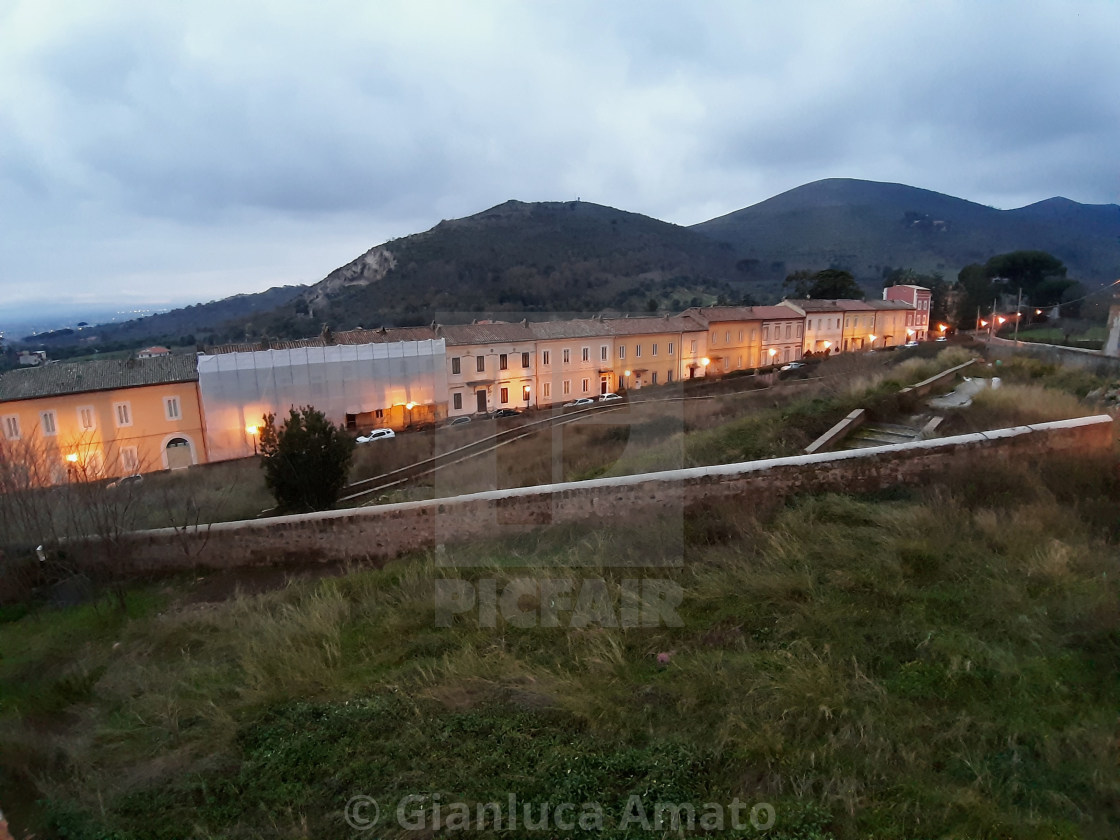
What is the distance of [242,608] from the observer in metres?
7.31

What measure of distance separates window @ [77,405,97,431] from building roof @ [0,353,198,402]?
2.04 feet

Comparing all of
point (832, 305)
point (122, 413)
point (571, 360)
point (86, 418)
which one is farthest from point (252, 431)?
point (832, 305)

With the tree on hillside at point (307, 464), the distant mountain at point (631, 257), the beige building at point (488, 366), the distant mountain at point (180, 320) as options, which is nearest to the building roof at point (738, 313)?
the beige building at point (488, 366)

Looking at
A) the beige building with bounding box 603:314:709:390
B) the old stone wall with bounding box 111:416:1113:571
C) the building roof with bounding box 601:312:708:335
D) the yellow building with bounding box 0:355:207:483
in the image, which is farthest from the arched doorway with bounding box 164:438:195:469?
the beige building with bounding box 603:314:709:390

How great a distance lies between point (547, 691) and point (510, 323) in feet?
82.7

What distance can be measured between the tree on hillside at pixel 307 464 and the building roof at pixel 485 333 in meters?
13.6

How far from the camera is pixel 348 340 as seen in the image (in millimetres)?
25891

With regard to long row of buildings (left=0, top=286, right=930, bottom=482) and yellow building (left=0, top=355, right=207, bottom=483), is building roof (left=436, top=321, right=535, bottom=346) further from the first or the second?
yellow building (left=0, top=355, right=207, bottom=483)

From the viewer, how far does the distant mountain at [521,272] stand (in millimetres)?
50344

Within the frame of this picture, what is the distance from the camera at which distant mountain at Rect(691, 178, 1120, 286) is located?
76.1m

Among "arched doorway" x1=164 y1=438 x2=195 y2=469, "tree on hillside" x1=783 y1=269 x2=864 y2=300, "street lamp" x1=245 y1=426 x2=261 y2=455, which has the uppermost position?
"tree on hillside" x1=783 y1=269 x2=864 y2=300

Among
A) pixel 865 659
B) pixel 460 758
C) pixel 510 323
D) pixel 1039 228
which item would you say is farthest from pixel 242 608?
pixel 1039 228

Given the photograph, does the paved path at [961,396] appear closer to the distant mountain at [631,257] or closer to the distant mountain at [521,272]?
the distant mountain at [521,272]

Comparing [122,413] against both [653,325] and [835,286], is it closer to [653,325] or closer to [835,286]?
[653,325]
